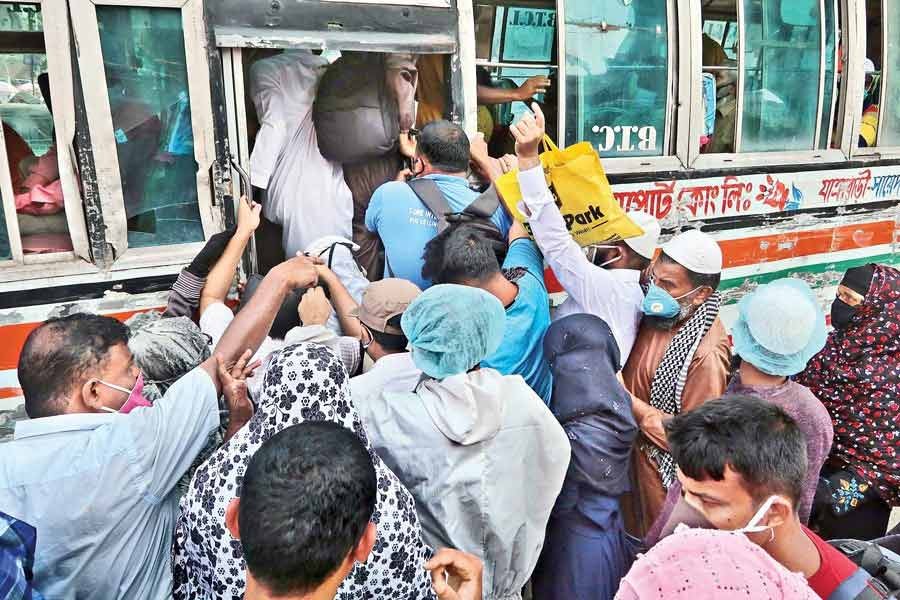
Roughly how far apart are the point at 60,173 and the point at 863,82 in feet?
15.4

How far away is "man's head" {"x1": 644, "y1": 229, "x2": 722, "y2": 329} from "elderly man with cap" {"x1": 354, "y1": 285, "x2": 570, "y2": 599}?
807mm

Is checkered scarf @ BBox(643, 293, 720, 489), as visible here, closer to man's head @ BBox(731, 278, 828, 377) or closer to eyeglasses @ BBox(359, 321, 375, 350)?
man's head @ BBox(731, 278, 828, 377)

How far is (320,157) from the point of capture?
348cm

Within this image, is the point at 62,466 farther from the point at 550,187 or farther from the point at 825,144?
the point at 825,144

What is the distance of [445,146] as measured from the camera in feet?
10.3

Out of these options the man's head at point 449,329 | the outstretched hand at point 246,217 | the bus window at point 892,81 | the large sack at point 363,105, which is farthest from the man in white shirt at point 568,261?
the bus window at point 892,81

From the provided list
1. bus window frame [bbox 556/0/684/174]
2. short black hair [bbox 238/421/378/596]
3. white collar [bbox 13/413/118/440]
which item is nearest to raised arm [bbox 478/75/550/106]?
bus window frame [bbox 556/0/684/174]

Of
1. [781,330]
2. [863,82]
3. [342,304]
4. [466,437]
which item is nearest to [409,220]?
[342,304]

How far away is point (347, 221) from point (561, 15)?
4.83ft

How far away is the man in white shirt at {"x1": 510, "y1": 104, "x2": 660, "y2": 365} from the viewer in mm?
2725

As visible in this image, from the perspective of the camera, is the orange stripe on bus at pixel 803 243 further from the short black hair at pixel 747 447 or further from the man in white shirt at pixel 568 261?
the short black hair at pixel 747 447

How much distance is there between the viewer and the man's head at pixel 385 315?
7.78 ft

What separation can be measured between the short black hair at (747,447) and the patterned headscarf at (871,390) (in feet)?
4.91

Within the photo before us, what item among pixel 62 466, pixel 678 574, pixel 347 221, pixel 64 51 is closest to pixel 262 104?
pixel 347 221
